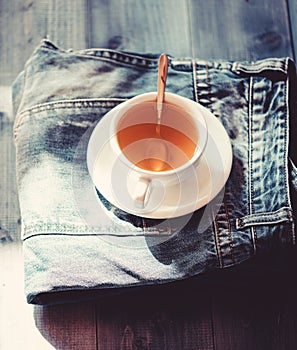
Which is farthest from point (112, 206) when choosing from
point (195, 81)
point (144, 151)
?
point (195, 81)

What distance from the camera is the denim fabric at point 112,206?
2.46 ft

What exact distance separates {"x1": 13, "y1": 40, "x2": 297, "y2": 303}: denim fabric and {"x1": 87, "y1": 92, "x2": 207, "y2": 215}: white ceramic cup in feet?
0.18

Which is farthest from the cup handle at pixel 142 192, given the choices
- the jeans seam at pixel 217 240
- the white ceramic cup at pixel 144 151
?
the jeans seam at pixel 217 240

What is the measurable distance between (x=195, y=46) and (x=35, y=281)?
43 centimetres

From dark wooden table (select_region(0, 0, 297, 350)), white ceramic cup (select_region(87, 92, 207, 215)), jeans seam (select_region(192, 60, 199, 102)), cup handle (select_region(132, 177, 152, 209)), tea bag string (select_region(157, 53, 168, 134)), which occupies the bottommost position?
dark wooden table (select_region(0, 0, 297, 350))

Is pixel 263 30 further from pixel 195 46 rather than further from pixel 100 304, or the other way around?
pixel 100 304

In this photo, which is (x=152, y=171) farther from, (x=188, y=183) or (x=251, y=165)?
(x=251, y=165)

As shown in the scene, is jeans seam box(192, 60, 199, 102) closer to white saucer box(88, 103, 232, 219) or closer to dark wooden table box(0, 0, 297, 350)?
white saucer box(88, 103, 232, 219)

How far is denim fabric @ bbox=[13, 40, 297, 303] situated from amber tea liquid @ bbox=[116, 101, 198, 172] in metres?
0.08

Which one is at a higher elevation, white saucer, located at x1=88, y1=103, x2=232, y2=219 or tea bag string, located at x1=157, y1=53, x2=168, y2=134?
tea bag string, located at x1=157, y1=53, x2=168, y2=134

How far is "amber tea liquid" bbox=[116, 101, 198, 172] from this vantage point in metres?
0.70

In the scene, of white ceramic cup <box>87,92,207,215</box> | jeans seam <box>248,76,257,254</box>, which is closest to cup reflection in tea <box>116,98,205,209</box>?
white ceramic cup <box>87,92,207,215</box>

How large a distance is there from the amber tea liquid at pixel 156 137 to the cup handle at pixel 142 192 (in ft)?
0.10

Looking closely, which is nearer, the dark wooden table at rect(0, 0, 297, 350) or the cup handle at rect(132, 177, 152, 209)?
the cup handle at rect(132, 177, 152, 209)
